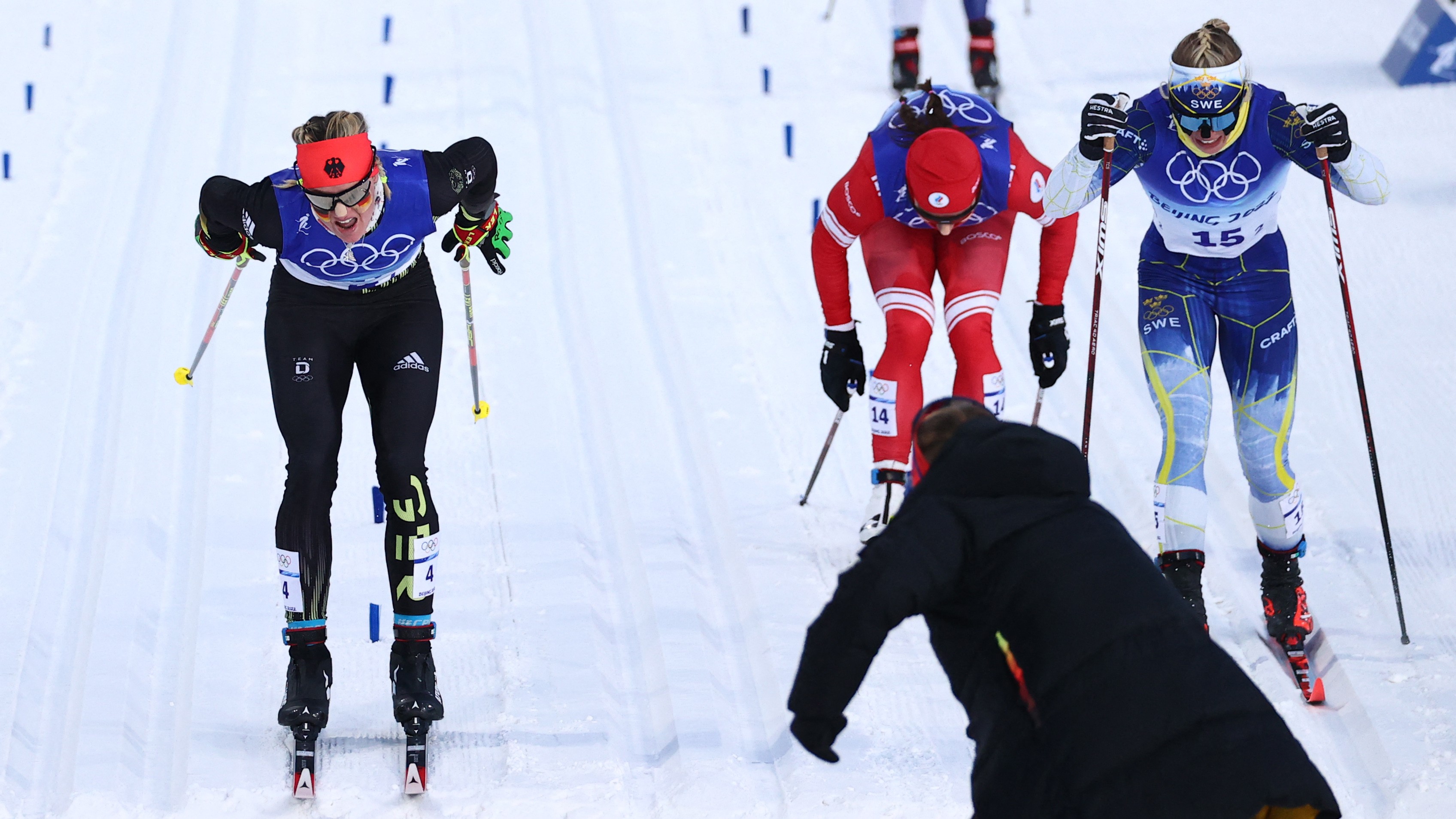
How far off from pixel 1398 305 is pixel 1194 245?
302cm

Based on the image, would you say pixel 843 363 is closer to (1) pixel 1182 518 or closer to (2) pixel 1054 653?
(1) pixel 1182 518

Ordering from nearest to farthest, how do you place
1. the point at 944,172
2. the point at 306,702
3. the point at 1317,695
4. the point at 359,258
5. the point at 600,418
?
the point at 306,702
the point at 359,258
the point at 1317,695
the point at 944,172
the point at 600,418

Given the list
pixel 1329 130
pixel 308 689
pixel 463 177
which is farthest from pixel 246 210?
pixel 1329 130

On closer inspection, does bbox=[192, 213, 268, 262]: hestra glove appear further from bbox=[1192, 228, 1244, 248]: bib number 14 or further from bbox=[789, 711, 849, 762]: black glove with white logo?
bbox=[1192, 228, 1244, 248]: bib number 14

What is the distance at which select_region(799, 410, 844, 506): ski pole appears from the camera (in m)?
6.14

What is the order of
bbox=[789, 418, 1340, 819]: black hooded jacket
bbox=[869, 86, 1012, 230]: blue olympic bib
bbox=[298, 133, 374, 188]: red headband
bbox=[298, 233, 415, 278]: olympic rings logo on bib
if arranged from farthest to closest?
bbox=[869, 86, 1012, 230]: blue olympic bib → bbox=[298, 233, 415, 278]: olympic rings logo on bib → bbox=[298, 133, 374, 188]: red headband → bbox=[789, 418, 1340, 819]: black hooded jacket

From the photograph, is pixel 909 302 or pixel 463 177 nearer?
pixel 463 177

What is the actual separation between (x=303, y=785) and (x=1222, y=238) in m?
3.26

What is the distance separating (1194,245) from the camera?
5000 millimetres

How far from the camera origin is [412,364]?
468cm

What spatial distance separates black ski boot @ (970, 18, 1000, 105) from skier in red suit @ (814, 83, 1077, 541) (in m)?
3.87

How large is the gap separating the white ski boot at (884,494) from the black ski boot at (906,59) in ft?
14.5

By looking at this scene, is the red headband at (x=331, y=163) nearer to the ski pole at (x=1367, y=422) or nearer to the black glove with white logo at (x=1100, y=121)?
the black glove with white logo at (x=1100, y=121)

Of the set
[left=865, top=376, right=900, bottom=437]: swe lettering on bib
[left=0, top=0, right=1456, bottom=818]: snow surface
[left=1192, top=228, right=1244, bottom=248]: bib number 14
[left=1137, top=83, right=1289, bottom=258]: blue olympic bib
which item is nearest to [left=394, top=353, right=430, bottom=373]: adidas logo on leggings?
[left=0, top=0, right=1456, bottom=818]: snow surface
